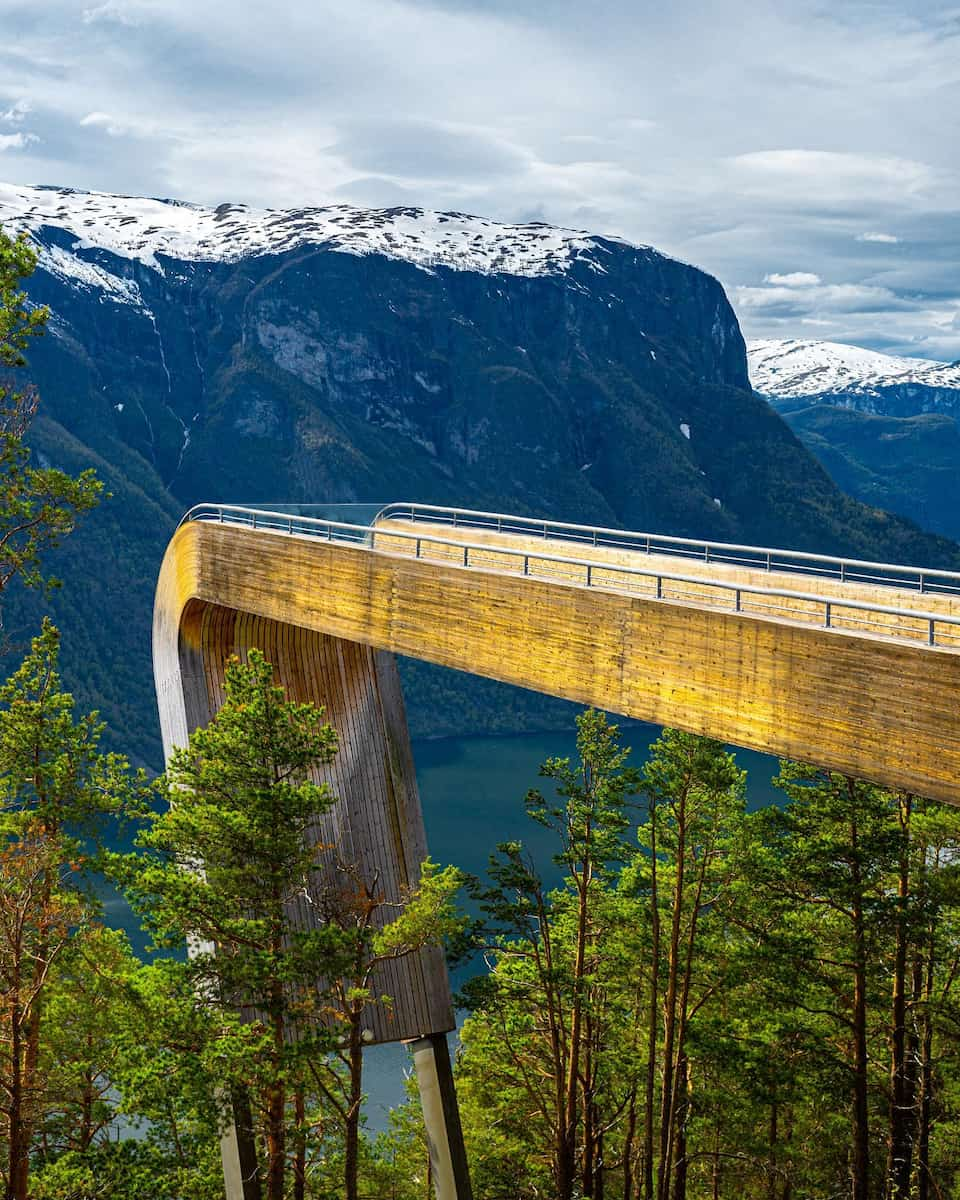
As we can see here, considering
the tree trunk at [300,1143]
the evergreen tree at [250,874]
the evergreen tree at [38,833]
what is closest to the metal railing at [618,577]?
the evergreen tree at [250,874]

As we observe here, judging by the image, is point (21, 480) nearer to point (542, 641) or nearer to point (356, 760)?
point (542, 641)

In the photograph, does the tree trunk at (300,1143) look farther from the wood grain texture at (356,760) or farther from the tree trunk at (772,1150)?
the tree trunk at (772,1150)

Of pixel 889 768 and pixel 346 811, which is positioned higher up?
pixel 889 768

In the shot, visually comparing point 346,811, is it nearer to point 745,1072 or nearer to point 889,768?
point 745,1072

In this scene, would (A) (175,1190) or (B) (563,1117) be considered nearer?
(A) (175,1190)

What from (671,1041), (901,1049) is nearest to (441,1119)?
(671,1041)

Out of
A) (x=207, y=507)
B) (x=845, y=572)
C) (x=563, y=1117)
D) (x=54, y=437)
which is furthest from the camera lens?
(x=54, y=437)

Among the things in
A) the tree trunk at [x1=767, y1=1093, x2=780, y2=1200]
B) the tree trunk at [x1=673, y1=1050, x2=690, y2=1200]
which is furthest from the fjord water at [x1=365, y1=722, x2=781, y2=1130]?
the tree trunk at [x1=673, y1=1050, x2=690, y2=1200]

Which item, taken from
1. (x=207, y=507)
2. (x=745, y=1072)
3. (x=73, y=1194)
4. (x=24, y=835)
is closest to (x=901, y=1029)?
(x=745, y=1072)
